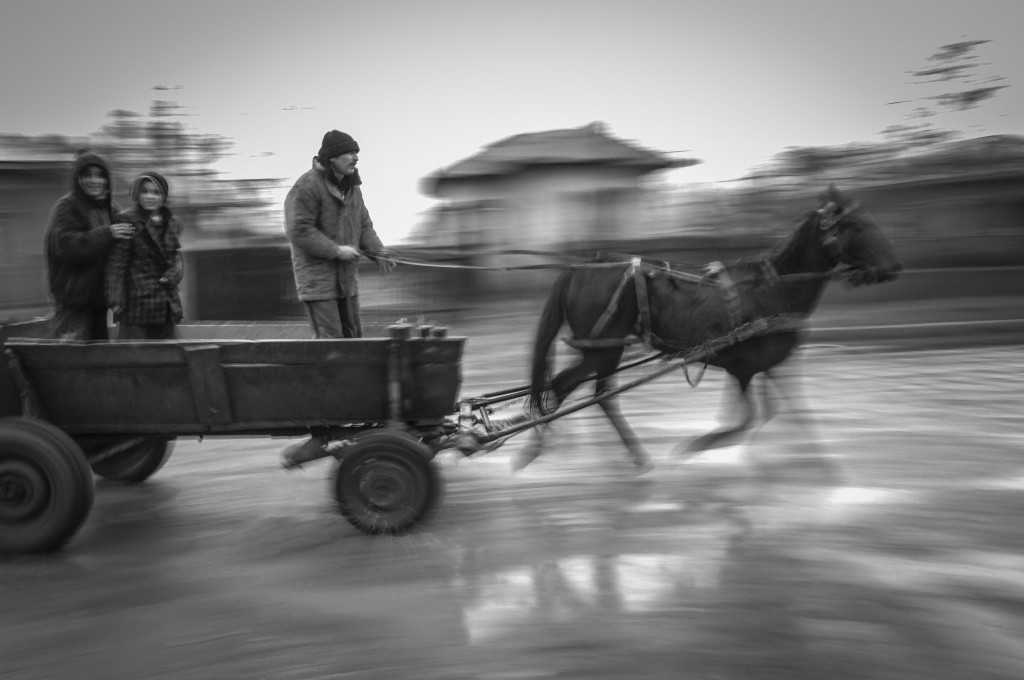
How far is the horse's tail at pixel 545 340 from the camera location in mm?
5941

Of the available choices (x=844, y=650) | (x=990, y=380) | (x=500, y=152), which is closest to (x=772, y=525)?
(x=844, y=650)

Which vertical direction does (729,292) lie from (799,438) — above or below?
above

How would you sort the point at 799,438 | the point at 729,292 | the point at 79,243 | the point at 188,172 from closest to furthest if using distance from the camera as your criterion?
the point at 79,243 → the point at 729,292 → the point at 799,438 → the point at 188,172

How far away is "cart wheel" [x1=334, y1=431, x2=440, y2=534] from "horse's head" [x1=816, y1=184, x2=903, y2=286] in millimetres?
2793

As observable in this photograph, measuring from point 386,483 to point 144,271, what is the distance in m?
1.86

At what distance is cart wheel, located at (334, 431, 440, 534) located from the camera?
4.62 meters

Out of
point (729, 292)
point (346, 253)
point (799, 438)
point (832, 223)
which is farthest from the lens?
point (799, 438)

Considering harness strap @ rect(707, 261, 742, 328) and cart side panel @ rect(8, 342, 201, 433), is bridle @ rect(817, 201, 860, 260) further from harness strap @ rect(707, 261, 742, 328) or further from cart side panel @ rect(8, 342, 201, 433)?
cart side panel @ rect(8, 342, 201, 433)

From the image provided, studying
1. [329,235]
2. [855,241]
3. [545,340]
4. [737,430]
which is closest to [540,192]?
[545,340]

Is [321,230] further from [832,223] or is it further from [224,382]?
[832,223]

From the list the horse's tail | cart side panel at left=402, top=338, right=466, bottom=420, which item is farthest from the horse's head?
cart side panel at left=402, top=338, right=466, bottom=420

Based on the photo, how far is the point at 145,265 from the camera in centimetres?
518

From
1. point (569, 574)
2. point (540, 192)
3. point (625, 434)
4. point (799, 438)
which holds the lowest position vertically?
point (799, 438)

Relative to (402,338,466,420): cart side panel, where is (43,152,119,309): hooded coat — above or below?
above
